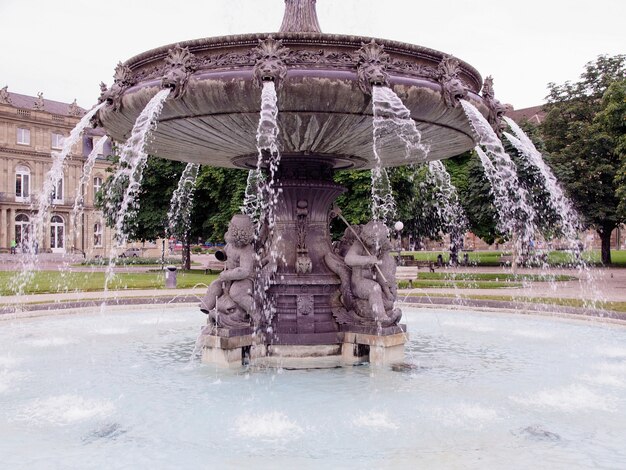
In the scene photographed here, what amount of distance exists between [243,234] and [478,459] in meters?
4.60

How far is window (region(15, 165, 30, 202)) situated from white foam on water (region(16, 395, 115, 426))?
2640 inches

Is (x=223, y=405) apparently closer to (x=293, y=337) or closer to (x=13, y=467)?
(x=13, y=467)

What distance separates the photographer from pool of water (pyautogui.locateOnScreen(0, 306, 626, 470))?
13.9ft

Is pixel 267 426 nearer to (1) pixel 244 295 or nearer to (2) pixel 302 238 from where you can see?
(1) pixel 244 295

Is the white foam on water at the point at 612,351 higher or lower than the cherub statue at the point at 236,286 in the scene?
lower

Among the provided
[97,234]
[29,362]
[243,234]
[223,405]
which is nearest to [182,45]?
[243,234]

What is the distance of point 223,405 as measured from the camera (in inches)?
221

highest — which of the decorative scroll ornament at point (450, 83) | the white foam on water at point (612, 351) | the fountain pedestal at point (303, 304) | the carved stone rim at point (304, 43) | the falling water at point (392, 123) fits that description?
the carved stone rim at point (304, 43)

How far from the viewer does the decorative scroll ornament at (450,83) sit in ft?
22.3

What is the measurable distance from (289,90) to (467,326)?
7061mm

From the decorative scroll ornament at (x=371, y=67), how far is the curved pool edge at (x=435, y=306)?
7691 mm

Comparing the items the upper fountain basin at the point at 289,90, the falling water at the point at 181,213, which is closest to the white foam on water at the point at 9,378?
the upper fountain basin at the point at 289,90

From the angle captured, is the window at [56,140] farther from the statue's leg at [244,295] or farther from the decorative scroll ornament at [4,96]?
the statue's leg at [244,295]

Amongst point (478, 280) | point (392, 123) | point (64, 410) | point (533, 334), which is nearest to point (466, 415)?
point (392, 123)
